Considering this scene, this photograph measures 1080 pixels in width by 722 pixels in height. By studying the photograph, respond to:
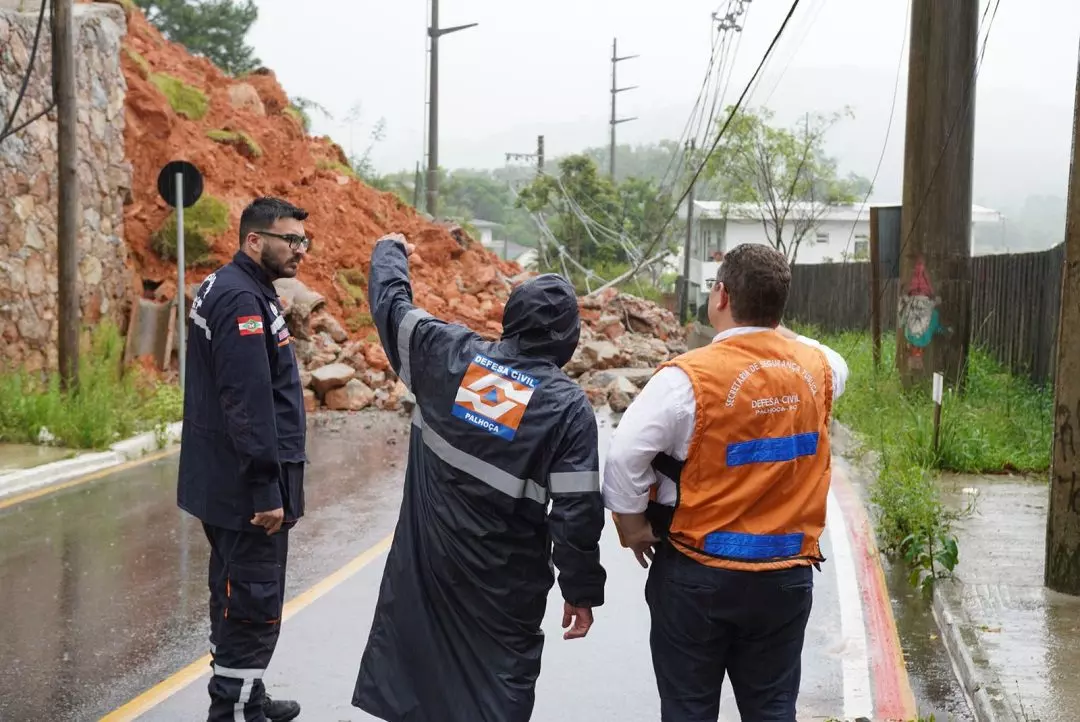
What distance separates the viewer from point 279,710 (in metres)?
5.50

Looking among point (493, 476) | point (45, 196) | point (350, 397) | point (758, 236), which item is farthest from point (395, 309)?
point (758, 236)

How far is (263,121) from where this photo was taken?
87.6ft

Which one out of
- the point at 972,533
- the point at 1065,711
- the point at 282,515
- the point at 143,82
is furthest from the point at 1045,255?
the point at 143,82

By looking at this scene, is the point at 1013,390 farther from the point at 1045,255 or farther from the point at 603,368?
the point at 603,368

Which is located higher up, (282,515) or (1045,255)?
(1045,255)

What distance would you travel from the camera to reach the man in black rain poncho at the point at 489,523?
13.2ft

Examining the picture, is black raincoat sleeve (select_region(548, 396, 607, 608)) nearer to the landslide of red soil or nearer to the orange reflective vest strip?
the orange reflective vest strip

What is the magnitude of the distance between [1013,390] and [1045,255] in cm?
189

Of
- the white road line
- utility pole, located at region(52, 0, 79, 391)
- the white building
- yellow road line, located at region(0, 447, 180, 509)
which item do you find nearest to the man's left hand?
the white road line

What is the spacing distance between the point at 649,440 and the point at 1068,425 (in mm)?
4384

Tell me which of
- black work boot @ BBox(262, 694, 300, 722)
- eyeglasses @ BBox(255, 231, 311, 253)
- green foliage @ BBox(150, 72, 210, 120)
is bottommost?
black work boot @ BBox(262, 694, 300, 722)

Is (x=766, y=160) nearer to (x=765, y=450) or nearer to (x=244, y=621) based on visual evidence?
(x=244, y=621)

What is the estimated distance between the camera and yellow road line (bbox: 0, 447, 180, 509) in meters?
10.7

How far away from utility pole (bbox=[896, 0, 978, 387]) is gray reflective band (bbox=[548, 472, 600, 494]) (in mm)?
10340
